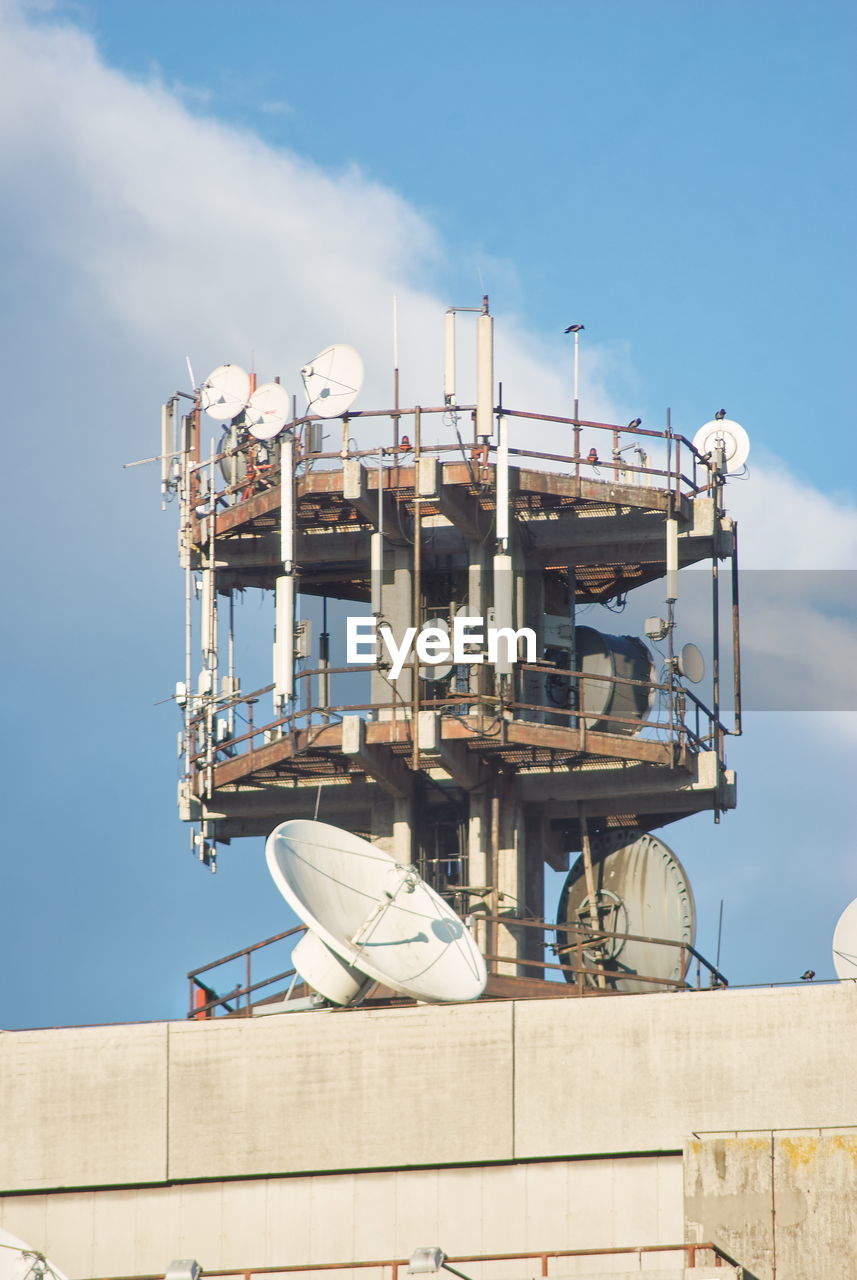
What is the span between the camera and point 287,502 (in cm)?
5481

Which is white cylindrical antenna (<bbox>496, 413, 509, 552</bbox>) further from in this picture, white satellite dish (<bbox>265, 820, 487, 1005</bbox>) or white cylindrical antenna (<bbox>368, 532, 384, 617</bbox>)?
white satellite dish (<bbox>265, 820, 487, 1005</bbox>)

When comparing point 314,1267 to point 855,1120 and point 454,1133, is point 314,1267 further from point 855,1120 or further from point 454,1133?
point 855,1120

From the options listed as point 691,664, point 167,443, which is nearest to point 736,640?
point 691,664

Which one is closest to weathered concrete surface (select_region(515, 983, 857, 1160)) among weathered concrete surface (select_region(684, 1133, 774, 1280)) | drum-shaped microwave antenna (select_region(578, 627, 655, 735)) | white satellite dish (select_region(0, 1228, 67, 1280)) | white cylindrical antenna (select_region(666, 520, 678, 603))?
weathered concrete surface (select_region(684, 1133, 774, 1280))

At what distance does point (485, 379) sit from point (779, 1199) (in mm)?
17739

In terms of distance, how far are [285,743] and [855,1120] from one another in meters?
15.1

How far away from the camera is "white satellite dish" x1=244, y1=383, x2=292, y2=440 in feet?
186

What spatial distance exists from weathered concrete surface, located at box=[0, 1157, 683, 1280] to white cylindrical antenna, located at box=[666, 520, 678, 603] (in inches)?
519

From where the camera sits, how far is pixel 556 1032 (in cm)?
4712

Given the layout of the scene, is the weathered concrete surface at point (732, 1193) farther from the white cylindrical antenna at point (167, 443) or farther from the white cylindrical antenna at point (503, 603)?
the white cylindrical antenna at point (167, 443)

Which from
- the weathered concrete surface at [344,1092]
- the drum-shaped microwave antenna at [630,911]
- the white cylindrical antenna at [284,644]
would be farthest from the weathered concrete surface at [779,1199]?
the white cylindrical antenna at [284,644]

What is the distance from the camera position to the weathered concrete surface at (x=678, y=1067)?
1793 inches

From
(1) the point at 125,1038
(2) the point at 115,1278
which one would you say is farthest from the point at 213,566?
(2) the point at 115,1278

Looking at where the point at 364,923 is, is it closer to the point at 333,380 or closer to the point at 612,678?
the point at 612,678
